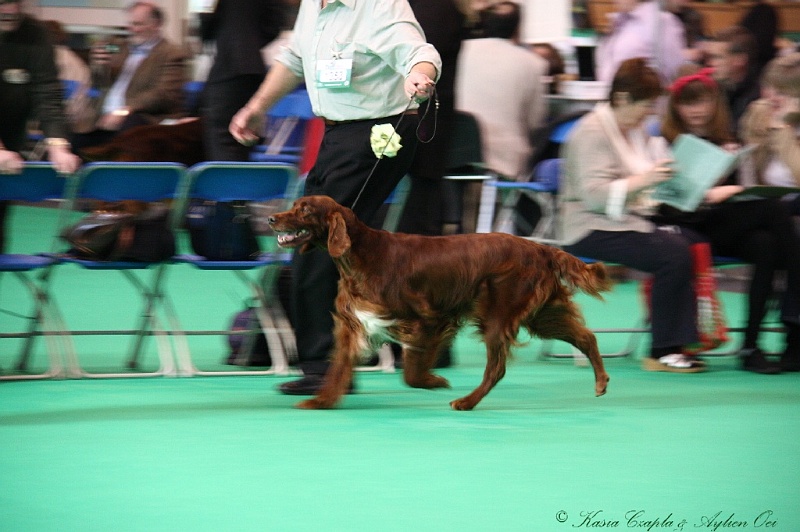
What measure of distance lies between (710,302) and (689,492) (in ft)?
7.23

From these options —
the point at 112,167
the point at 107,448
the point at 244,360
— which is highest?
the point at 112,167

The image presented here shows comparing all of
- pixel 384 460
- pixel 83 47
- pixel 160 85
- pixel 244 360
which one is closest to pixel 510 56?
pixel 160 85

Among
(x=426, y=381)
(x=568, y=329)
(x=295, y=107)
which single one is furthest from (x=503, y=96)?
(x=426, y=381)

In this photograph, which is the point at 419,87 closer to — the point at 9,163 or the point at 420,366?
the point at 420,366

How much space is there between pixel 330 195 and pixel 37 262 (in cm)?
122

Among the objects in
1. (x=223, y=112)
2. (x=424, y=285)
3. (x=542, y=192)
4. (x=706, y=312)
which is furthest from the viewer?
(x=542, y=192)

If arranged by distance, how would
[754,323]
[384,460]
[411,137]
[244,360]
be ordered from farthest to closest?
[754,323] < [244,360] < [411,137] < [384,460]

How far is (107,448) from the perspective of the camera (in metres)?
3.48

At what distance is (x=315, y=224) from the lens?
4.02 metres

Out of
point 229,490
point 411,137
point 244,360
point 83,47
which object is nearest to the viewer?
point 229,490

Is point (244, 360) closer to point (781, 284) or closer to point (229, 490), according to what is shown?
point (229, 490)

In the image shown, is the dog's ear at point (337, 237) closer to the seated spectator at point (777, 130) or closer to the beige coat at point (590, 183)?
the beige coat at point (590, 183)

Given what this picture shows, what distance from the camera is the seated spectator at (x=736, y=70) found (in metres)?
7.77

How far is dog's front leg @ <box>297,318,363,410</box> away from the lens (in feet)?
13.5
